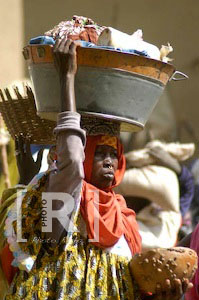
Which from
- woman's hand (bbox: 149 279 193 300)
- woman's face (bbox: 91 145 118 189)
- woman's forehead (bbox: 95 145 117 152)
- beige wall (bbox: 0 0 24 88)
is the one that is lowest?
beige wall (bbox: 0 0 24 88)

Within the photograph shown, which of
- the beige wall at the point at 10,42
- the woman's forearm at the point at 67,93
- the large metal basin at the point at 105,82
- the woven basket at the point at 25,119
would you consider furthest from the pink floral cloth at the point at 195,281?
the beige wall at the point at 10,42

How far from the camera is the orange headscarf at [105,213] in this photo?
431cm

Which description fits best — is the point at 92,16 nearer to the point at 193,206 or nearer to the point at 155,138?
the point at 155,138

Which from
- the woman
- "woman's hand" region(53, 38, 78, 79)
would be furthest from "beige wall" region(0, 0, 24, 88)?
"woman's hand" region(53, 38, 78, 79)

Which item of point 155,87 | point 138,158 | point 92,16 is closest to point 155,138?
point 92,16

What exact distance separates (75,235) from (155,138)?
7.02 m

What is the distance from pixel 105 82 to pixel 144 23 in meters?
7.50

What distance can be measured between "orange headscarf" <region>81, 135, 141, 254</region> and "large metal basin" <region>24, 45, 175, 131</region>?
7.5 inches

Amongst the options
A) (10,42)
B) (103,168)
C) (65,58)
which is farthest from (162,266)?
(10,42)

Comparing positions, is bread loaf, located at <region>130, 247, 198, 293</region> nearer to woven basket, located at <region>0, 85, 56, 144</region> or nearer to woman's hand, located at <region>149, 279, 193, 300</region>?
woman's hand, located at <region>149, 279, 193, 300</region>

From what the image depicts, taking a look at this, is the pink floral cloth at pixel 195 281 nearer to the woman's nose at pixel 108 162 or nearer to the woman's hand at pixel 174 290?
the woman's hand at pixel 174 290

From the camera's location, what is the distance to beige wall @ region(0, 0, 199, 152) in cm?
1069

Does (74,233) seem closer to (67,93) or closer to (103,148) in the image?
(103,148)

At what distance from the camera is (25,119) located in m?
5.02
